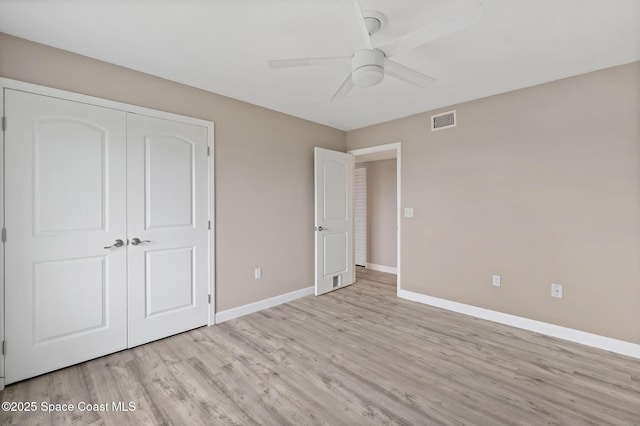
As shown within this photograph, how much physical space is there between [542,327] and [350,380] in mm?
2167

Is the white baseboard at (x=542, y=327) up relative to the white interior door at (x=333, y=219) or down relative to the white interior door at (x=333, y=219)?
down

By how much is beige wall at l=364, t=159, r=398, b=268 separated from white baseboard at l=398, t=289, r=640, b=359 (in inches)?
73.1

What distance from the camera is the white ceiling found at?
Result: 5.84 ft

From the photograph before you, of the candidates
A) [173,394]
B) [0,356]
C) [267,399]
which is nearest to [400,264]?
[267,399]

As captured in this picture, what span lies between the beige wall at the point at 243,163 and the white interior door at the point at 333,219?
0.61 feet

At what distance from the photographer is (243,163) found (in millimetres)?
3369

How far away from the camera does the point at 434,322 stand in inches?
124

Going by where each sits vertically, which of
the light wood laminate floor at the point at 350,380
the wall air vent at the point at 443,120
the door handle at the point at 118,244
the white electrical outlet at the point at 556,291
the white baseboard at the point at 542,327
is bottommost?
the light wood laminate floor at the point at 350,380

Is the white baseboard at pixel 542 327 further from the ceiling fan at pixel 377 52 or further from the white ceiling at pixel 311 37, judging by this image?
the ceiling fan at pixel 377 52

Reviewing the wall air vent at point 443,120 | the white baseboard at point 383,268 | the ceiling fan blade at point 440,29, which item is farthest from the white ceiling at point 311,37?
the white baseboard at point 383,268

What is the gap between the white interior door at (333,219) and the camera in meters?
4.07

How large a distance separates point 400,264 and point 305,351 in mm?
2033

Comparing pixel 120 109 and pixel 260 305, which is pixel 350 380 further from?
pixel 120 109

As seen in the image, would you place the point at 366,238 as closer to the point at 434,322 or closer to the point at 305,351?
the point at 434,322
